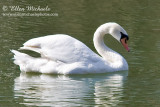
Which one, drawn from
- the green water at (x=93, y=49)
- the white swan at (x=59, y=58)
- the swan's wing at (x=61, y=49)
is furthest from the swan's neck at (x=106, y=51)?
the swan's wing at (x=61, y=49)

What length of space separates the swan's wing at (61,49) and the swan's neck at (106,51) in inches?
30.1

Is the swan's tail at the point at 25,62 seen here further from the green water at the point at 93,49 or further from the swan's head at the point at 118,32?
the swan's head at the point at 118,32

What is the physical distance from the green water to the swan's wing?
0.36 metres

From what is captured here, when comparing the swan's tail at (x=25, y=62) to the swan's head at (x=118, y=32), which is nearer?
the swan's tail at (x=25, y=62)

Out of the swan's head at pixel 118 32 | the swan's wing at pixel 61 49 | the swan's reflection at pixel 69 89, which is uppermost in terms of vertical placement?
the swan's head at pixel 118 32

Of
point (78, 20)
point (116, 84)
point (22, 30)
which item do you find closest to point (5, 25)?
point (22, 30)

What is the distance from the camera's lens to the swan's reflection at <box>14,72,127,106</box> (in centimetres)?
958

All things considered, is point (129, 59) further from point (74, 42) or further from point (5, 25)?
point (5, 25)

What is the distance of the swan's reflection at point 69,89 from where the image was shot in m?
9.58

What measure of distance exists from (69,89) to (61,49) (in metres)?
1.36

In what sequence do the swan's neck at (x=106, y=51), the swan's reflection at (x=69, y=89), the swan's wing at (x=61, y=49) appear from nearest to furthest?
the swan's reflection at (x=69, y=89)
the swan's wing at (x=61, y=49)
the swan's neck at (x=106, y=51)

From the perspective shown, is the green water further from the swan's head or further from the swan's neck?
the swan's head

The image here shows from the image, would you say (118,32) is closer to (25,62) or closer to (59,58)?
(59,58)

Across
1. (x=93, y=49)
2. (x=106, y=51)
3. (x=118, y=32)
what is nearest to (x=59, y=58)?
(x=106, y=51)
